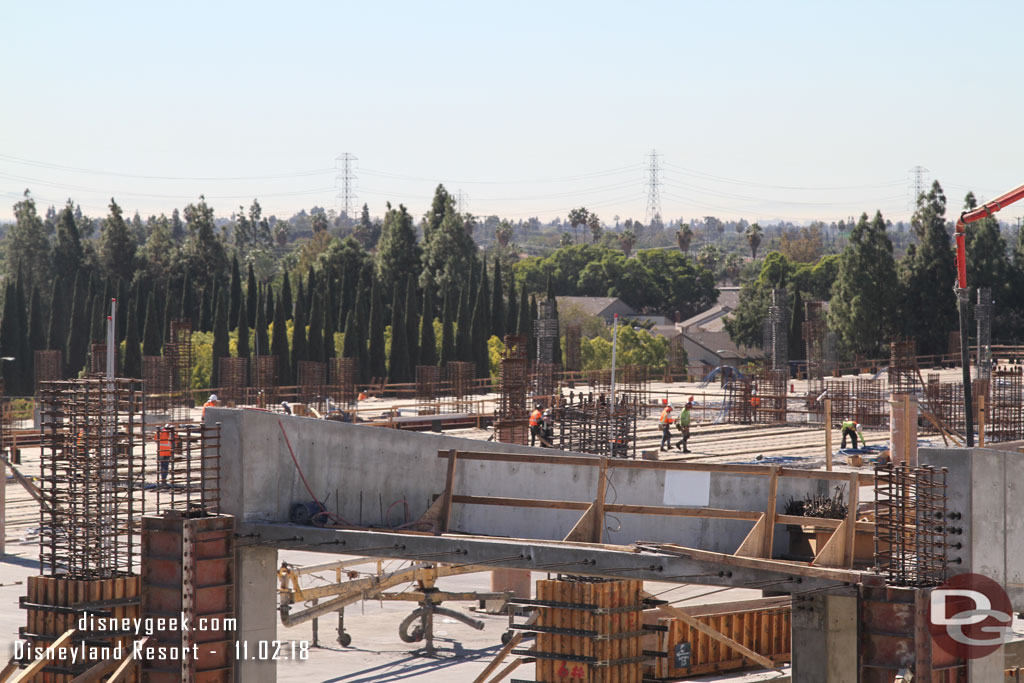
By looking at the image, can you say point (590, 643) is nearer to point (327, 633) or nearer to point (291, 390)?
point (327, 633)

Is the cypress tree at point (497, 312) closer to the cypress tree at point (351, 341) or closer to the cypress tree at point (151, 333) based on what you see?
the cypress tree at point (351, 341)

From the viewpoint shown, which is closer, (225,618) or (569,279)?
(225,618)

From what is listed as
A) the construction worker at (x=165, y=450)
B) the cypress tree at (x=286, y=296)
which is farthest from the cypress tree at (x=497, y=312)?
the construction worker at (x=165, y=450)

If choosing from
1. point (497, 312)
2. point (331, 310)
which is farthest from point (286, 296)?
point (497, 312)

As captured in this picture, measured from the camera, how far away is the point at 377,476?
1489 cm

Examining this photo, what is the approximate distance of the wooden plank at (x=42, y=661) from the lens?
13.3m

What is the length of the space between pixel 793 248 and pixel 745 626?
183 m

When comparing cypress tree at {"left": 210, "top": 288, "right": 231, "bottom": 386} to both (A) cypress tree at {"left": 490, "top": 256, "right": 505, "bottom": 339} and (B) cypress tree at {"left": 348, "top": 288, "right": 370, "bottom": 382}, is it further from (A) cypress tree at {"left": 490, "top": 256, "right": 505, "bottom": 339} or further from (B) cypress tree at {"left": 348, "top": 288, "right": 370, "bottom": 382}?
(A) cypress tree at {"left": 490, "top": 256, "right": 505, "bottom": 339}

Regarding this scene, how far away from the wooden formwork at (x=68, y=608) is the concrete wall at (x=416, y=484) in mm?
2095

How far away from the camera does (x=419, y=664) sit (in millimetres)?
18766

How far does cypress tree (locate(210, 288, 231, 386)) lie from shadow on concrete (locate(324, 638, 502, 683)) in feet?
167

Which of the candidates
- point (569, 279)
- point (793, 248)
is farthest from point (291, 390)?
point (793, 248)

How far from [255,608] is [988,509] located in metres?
7.62

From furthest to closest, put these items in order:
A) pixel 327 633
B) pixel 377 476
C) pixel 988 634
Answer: pixel 327 633
pixel 377 476
pixel 988 634
